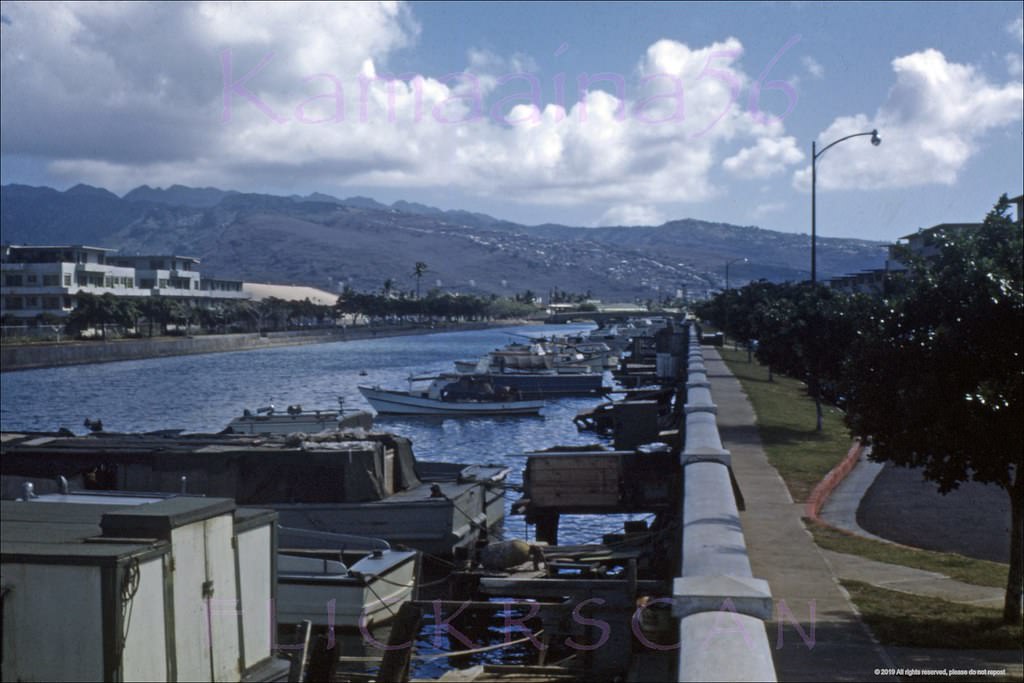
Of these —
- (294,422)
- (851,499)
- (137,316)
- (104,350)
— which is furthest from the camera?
(137,316)

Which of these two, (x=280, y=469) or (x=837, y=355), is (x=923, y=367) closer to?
(x=280, y=469)

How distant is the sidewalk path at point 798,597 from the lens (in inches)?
456

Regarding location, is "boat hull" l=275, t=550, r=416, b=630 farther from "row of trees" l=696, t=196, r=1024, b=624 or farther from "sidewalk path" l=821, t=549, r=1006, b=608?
"row of trees" l=696, t=196, r=1024, b=624

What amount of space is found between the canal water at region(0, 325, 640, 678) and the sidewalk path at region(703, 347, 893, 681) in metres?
5.82

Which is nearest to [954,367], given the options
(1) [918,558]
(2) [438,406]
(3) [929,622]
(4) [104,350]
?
(3) [929,622]

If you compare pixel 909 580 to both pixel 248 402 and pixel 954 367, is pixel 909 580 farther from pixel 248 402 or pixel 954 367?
pixel 248 402

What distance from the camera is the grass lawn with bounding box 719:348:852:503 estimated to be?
84.9 feet

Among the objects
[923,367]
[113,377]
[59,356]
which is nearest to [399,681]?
[923,367]

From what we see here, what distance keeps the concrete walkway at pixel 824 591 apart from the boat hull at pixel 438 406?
51.3 metres

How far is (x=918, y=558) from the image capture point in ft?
57.0

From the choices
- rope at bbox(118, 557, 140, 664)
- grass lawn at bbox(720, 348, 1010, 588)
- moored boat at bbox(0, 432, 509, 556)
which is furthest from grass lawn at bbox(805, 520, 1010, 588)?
moored boat at bbox(0, 432, 509, 556)

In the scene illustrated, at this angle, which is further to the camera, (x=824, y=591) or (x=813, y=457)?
(x=813, y=457)

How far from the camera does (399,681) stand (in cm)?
1395

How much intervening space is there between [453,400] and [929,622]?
66.5 m
